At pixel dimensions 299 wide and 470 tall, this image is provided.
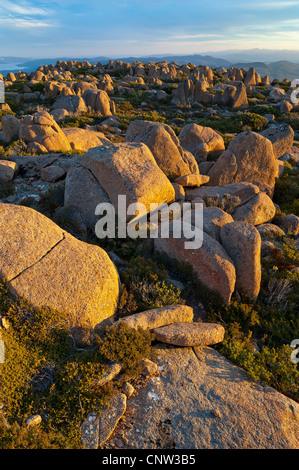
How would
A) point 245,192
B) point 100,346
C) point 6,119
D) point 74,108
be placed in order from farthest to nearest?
point 74,108, point 6,119, point 245,192, point 100,346

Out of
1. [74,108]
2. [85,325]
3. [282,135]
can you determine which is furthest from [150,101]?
[85,325]

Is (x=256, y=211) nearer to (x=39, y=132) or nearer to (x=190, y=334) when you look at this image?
(x=190, y=334)

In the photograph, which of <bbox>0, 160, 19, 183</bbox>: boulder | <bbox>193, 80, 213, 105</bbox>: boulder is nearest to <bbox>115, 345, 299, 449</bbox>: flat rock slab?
<bbox>0, 160, 19, 183</bbox>: boulder

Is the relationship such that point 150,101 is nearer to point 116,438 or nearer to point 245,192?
point 245,192

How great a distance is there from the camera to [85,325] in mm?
5766

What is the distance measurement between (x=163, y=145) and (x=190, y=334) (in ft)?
29.4

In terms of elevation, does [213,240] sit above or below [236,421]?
above

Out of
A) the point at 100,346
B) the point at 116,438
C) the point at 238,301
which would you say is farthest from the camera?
the point at 238,301

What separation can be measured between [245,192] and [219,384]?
8662 mm

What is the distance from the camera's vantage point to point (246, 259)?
776cm

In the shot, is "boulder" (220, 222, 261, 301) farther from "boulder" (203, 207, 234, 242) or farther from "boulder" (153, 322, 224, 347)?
"boulder" (153, 322, 224, 347)

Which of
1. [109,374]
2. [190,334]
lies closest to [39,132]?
[190,334]

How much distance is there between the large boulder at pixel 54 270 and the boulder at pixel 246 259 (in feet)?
11.2

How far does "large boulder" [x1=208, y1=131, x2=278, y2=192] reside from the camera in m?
14.5
